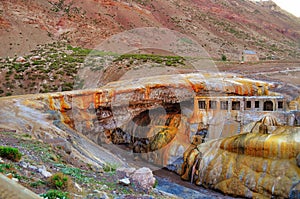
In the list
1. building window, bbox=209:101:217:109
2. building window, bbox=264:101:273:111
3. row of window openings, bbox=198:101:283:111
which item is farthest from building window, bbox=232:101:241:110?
building window, bbox=264:101:273:111

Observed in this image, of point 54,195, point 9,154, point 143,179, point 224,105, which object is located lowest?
point 143,179

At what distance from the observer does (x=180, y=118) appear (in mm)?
25469

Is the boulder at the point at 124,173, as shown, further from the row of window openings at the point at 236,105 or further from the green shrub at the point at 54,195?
the row of window openings at the point at 236,105

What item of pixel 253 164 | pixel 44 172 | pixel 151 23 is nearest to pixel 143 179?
pixel 44 172

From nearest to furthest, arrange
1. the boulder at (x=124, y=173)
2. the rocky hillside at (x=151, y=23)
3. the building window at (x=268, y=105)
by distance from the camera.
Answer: the boulder at (x=124, y=173) < the building window at (x=268, y=105) < the rocky hillside at (x=151, y=23)

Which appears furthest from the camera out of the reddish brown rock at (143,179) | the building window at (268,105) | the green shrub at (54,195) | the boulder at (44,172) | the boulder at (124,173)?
the building window at (268,105)

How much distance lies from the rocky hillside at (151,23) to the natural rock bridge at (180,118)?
20612 millimetres

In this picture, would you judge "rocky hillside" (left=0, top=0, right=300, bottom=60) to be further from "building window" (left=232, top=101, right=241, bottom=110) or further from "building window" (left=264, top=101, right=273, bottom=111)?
"building window" (left=264, top=101, right=273, bottom=111)

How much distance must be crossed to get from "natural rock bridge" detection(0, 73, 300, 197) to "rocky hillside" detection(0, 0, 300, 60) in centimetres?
2061

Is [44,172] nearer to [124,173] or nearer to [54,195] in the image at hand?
[54,195]

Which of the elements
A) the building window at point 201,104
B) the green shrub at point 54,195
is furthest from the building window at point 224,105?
the green shrub at point 54,195

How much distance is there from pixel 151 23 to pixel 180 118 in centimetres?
4241

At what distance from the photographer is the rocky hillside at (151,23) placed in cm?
4359

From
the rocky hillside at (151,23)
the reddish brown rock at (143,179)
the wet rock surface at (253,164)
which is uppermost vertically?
the rocky hillside at (151,23)
